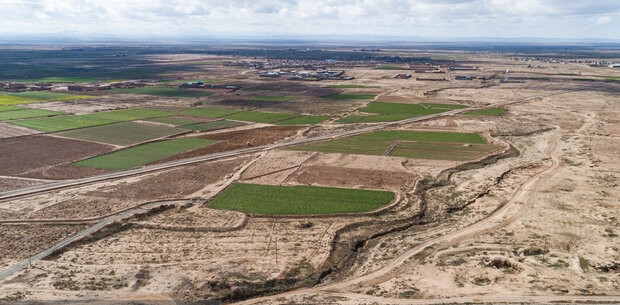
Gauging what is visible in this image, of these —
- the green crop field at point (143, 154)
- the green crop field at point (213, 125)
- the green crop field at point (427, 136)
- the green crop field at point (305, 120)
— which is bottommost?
the green crop field at point (143, 154)

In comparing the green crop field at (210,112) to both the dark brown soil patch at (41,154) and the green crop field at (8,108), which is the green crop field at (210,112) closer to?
the dark brown soil patch at (41,154)

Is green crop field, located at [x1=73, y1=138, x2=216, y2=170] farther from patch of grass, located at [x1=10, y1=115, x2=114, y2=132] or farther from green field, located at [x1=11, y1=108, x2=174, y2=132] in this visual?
green field, located at [x1=11, y1=108, x2=174, y2=132]

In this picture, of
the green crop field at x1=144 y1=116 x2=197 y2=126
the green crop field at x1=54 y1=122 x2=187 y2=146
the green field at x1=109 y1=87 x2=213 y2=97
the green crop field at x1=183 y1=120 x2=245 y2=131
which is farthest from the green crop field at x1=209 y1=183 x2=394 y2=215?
the green field at x1=109 y1=87 x2=213 y2=97

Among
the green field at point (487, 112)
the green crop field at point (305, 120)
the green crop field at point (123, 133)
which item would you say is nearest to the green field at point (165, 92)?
the green crop field at point (123, 133)

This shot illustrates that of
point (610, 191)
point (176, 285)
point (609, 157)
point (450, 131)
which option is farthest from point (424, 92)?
point (176, 285)

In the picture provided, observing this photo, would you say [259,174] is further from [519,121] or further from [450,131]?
[519,121]

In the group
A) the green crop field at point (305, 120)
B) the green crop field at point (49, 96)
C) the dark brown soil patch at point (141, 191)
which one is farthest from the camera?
the green crop field at point (49, 96)

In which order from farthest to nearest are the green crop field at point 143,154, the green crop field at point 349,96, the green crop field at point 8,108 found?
1. the green crop field at point 349,96
2. the green crop field at point 8,108
3. the green crop field at point 143,154
